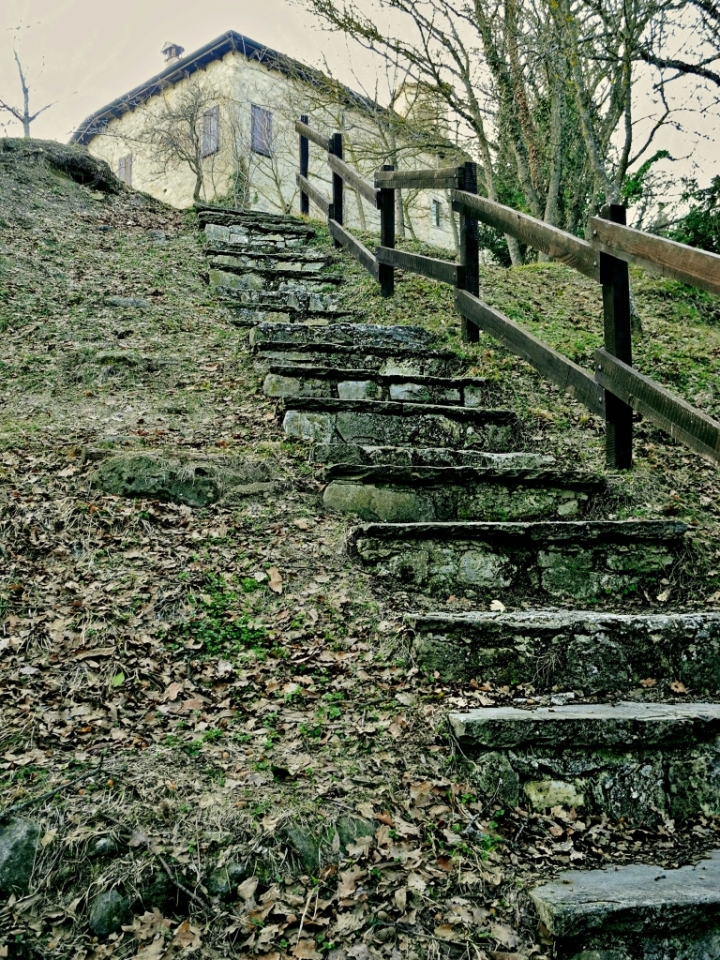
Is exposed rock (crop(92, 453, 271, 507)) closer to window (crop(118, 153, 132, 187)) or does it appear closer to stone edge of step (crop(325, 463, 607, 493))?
stone edge of step (crop(325, 463, 607, 493))

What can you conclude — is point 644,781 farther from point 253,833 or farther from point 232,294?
point 232,294

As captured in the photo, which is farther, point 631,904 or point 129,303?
point 129,303

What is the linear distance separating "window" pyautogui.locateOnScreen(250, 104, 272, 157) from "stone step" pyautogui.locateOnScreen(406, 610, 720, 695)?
18246 mm

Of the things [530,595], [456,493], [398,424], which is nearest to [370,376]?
[398,424]

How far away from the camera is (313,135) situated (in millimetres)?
9297

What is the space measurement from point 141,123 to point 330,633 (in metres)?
24.1

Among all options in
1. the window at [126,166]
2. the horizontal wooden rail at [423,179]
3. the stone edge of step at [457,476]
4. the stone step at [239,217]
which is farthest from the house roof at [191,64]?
the stone edge of step at [457,476]

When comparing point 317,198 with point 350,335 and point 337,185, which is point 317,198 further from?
point 350,335

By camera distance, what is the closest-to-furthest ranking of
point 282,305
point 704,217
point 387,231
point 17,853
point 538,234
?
point 17,853
point 538,234
point 387,231
point 282,305
point 704,217

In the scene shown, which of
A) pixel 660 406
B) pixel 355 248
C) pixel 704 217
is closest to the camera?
pixel 660 406

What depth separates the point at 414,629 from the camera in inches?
111

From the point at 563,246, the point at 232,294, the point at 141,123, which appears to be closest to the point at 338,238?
the point at 232,294

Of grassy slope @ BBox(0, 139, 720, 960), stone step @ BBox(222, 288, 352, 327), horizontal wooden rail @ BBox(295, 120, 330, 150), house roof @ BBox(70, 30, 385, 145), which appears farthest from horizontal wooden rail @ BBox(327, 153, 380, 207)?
house roof @ BBox(70, 30, 385, 145)

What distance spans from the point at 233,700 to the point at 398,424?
240 centimetres
